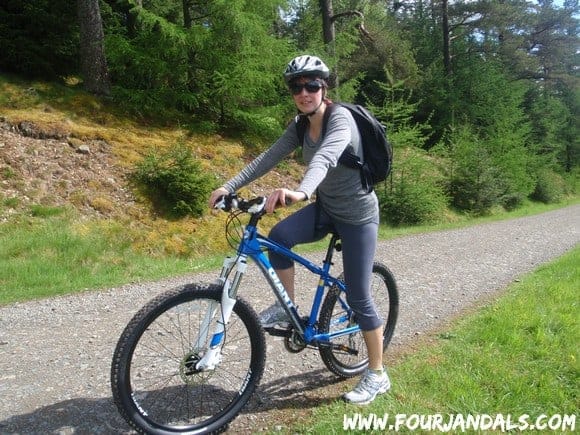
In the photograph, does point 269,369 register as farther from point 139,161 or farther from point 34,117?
point 34,117

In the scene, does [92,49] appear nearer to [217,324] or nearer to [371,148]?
[371,148]

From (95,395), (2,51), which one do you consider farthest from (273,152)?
(2,51)

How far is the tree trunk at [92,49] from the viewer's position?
11805mm

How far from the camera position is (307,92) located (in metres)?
3.04

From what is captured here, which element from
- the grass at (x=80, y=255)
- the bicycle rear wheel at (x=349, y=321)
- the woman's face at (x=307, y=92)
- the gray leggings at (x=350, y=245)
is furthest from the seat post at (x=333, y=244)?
the grass at (x=80, y=255)

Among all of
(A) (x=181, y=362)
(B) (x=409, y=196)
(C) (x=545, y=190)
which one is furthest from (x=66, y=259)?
(C) (x=545, y=190)

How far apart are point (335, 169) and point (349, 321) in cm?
136

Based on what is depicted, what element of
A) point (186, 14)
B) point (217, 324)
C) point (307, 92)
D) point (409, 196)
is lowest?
point (409, 196)

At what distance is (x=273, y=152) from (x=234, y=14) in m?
9.70

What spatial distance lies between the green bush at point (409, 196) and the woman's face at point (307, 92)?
1188 cm

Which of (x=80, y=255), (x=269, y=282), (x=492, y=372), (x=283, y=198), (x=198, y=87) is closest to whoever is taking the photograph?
(x=283, y=198)

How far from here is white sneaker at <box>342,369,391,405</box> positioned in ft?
10.9

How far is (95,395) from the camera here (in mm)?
3473

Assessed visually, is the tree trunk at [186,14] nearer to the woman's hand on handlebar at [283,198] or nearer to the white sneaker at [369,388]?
the woman's hand on handlebar at [283,198]
